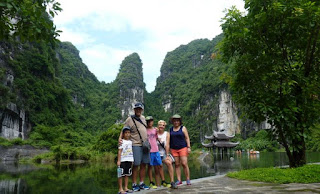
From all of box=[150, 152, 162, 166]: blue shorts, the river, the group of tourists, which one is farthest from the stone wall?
box=[150, 152, 162, 166]: blue shorts

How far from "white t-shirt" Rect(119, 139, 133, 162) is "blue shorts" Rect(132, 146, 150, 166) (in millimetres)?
116

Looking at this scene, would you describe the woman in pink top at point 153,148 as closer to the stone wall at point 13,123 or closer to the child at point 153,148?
the child at point 153,148

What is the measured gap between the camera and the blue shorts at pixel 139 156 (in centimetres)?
423

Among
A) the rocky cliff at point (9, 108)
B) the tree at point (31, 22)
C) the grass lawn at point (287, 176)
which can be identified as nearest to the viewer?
the tree at point (31, 22)

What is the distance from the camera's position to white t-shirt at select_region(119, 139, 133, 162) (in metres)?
4.07

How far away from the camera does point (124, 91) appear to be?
81.2 metres

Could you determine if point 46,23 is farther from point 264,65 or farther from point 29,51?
point 29,51

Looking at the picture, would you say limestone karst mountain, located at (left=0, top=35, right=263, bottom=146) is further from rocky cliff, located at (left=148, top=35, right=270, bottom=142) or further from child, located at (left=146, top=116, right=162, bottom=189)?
child, located at (left=146, top=116, right=162, bottom=189)

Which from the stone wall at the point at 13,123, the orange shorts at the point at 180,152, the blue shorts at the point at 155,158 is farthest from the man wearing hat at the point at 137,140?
the stone wall at the point at 13,123

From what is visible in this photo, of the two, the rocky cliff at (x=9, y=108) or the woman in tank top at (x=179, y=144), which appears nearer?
the woman in tank top at (x=179, y=144)

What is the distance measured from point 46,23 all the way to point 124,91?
78837 mm

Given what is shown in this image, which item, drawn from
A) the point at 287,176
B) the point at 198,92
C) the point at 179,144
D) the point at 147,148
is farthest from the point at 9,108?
the point at 198,92

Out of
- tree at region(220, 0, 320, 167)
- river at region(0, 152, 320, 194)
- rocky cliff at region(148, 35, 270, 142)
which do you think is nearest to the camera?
tree at region(220, 0, 320, 167)

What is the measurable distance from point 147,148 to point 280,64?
3.73 m
